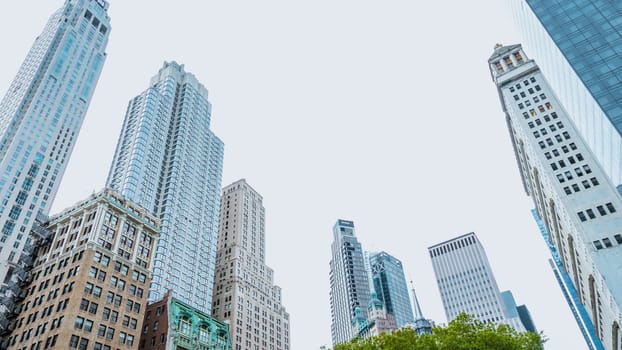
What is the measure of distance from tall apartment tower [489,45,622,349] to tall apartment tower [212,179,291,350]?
8520 cm

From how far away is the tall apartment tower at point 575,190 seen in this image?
74500 mm

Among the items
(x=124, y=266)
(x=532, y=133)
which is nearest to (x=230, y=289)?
(x=124, y=266)

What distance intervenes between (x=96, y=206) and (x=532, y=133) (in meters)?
97.9

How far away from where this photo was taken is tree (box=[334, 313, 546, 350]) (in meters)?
40.8

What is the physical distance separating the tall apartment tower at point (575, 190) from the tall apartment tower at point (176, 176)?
8960cm

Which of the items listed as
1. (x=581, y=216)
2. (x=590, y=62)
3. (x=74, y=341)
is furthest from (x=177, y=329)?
(x=590, y=62)

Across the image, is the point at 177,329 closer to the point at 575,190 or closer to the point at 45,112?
the point at 575,190

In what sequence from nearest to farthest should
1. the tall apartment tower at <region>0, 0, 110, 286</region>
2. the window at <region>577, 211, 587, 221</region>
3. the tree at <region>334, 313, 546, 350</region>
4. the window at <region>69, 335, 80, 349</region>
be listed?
1. the tree at <region>334, 313, 546, 350</region>
2. the window at <region>69, 335, 80, 349</region>
3. the window at <region>577, 211, 587, 221</region>
4. the tall apartment tower at <region>0, 0, 110, 286</region>

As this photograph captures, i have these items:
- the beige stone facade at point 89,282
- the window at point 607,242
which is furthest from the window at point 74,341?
the window at point 607,242

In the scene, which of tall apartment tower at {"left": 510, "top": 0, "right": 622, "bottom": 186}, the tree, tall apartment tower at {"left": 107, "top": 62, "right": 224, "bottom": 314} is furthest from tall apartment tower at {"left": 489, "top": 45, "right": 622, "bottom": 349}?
tall apartment tower at {"left": 107, "top": 62, "right": 224, "bottom": 314}

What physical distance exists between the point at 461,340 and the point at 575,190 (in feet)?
201

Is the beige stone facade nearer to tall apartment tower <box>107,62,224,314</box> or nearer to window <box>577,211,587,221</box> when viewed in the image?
tall apartment tower <box>107,62,224,314</box>

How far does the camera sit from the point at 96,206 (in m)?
72.4

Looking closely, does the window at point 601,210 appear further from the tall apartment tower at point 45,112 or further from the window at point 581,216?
the tall apartment tower at point 45,112
